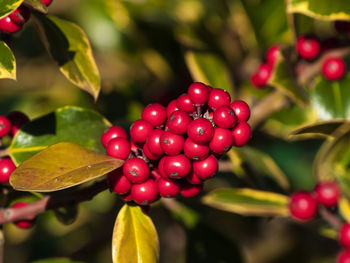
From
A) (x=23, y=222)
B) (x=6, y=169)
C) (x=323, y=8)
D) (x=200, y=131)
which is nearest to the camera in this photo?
(x=200, y=131)

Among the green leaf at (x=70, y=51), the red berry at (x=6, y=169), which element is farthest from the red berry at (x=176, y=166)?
the red berry at (x=6, y=169)

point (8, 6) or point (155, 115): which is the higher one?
point (8, 6)

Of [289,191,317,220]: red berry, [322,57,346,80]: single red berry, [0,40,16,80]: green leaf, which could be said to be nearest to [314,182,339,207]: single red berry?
[289,191,317,220]: red berry

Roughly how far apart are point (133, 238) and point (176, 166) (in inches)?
8.9

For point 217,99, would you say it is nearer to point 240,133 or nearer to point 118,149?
point 240,133

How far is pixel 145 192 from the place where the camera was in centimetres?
104

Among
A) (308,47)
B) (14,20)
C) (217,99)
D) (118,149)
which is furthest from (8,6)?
(308,47)

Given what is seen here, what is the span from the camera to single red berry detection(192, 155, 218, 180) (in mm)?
1019

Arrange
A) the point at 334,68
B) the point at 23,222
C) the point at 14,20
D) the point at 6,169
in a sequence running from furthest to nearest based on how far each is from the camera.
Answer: the point at 334,68 → the point at 23,222 → the point at 6,169 → the point at 14,20

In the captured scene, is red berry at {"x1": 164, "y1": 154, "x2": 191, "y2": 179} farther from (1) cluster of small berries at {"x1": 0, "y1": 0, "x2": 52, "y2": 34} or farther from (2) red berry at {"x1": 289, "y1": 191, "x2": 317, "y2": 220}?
(2) red berry at {"x1": 289, "y1": 191, "x2": 317, "y2": 220}

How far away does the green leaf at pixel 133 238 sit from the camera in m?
1.05

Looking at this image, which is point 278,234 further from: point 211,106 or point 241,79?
point 211,106

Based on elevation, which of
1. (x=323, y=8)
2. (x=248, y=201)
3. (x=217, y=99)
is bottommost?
(x=248, y=201)

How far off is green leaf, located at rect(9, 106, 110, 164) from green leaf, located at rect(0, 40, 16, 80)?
26 centimetres
